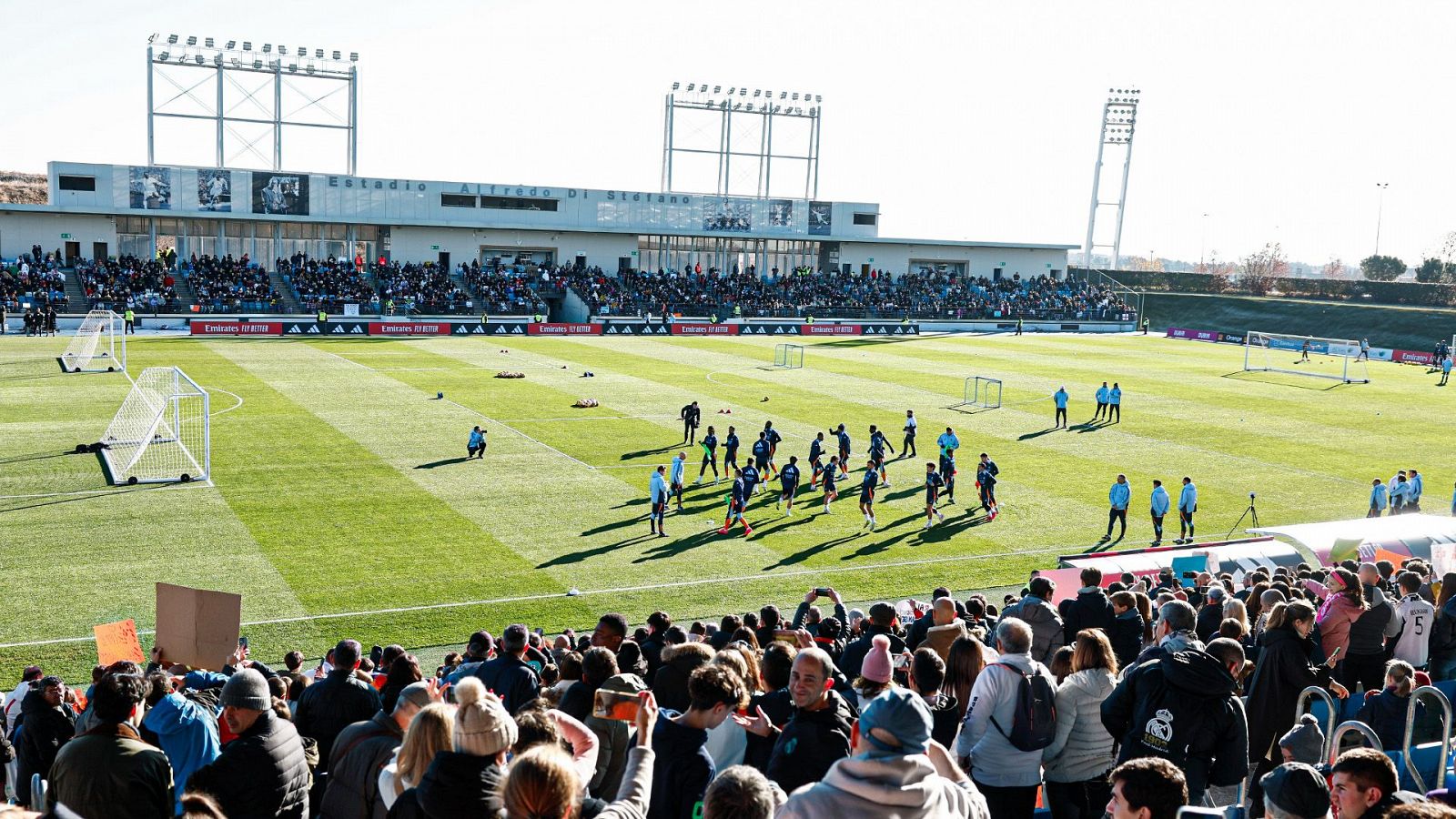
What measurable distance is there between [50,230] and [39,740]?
6709cm

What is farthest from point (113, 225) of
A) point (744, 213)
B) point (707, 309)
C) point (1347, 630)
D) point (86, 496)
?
point (1347, 630)

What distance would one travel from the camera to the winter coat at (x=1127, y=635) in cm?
1061

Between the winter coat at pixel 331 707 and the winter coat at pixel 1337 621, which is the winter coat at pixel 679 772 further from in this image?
the winter coat at pixel 1337 621

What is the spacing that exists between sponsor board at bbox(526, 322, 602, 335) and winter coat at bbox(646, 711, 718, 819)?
195ft

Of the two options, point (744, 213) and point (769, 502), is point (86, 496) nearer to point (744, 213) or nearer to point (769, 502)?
point (769, 502)

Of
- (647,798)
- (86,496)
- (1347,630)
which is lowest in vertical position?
(86,496)

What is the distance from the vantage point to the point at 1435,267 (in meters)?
104

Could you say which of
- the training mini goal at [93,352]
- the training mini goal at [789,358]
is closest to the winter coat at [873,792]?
the training mini goal at [93,352]

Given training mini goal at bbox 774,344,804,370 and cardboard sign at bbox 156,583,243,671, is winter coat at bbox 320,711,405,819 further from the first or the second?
→ training mini goal at bbox 774,344,804,370

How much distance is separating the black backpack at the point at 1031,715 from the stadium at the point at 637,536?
1.1 inches

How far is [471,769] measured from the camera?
4.59m

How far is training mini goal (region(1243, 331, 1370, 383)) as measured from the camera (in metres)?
53.2

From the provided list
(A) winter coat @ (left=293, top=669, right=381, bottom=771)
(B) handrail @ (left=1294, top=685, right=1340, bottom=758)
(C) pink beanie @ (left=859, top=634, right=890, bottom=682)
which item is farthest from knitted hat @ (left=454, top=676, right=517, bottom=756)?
(B) handrail @ (left=1294, top=685, right=1340, bottom=758)

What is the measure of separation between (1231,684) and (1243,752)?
0.42m
